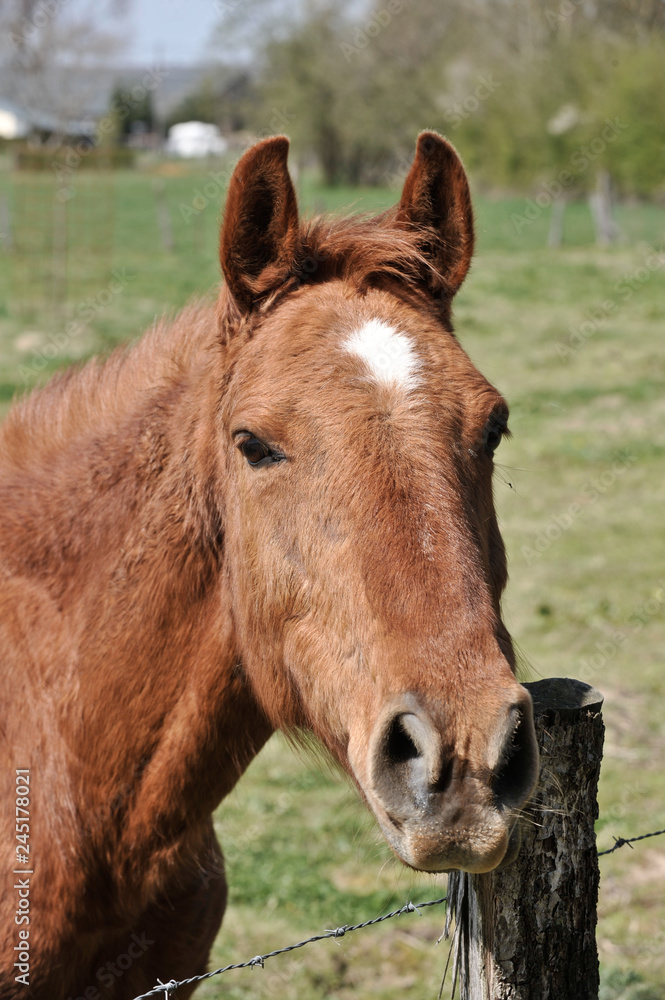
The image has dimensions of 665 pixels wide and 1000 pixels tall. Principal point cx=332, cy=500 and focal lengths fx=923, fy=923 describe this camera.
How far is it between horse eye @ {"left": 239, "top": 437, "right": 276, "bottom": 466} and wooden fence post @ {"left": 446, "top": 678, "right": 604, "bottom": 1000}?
87cm

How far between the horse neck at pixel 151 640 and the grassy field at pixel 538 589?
1.35 feet

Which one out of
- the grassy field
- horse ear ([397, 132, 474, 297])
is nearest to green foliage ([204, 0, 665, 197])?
the grassy field

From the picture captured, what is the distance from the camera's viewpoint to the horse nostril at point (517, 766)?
1.81 metres

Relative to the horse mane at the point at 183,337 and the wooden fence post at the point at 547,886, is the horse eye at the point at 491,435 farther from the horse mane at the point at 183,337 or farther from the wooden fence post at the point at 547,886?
the wooden fence post at the point at 547,886

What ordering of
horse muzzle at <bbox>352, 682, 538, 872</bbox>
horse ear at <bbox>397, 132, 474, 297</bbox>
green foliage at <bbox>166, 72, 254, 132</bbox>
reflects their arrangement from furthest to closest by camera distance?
green foliage at <bbox>166, 72, 254, 132</bbox> → horse ear at <bbox>397, 132, 474, 297</bbox> → horse muzzle at <bbox>352, 682, 538, 872</bbox>

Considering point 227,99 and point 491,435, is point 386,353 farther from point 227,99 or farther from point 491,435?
point 227,99

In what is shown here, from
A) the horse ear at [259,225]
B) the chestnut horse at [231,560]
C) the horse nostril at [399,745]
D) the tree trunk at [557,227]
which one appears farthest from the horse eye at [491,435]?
the tree trunk at [557,227]

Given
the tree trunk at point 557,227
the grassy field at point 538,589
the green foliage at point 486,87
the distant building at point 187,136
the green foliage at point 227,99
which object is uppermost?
the distant building at point 187,136

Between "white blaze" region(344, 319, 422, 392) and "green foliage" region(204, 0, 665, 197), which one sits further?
"green foliage" region(204, 0, 665, 197)

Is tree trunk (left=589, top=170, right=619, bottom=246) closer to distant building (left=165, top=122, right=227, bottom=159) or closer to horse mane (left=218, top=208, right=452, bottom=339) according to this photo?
horse mane (left=218, top=208, right=452, bottom=339)

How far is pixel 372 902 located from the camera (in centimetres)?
469

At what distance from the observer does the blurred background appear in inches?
183

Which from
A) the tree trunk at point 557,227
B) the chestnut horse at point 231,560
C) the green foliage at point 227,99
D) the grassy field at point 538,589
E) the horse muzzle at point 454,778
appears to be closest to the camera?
the horse muzzle at point 454,778

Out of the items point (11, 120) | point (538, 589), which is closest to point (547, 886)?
point (538, 589)
